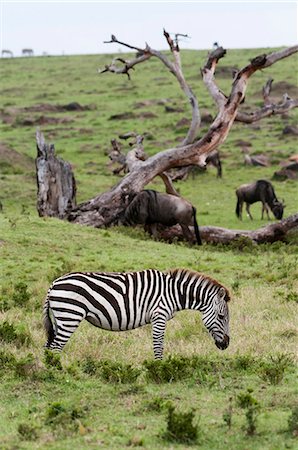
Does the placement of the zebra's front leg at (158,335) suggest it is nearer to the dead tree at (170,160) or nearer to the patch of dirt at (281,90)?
the dead tree at (170,160)

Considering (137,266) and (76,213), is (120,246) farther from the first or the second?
(76,213)

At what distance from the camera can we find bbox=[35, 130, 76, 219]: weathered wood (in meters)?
22.3

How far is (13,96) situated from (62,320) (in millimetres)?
49428

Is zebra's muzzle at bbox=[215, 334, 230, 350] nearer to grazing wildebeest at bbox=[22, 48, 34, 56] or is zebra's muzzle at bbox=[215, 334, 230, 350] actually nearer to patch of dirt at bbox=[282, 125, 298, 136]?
patch of dirt at bbox=[282, 125, 298, 136]

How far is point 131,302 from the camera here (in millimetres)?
Result: 10391

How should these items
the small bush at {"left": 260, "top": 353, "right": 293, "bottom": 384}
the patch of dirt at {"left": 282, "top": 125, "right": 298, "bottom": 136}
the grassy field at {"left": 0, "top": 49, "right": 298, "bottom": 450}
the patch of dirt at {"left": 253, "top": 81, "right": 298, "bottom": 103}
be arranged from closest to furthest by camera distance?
1. the grassy field at {"left": 0, "top": 49, "right": 298, "bottom": 450}
2. the small bush at {"left": 260, "top": 353, "right": 293, "bottom": 384}
3. the patch of dirt at {"left": 282, "top": 125, "right": 298, "bottom": 136}
4. the patch of dirt at {"left": 253, "top": 81, "right": 298, "bottom": 103}

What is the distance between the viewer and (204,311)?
10664 millimetres

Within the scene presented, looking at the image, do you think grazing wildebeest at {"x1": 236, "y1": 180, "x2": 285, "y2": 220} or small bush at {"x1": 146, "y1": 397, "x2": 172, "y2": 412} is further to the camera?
grazing wildebeest at {"x1": 236, "y1": 180, "x2": 285, "y2": 220}

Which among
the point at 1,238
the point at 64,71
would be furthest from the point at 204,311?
the point at 64,71

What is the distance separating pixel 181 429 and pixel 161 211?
604 inches

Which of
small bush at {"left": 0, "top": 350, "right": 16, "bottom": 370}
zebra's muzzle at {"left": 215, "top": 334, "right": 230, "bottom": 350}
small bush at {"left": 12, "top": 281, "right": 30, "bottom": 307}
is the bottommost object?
small bush at {"left": 12, "top": 281, "right": 30, "bottom": 307}

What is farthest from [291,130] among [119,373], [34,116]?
[119,373]

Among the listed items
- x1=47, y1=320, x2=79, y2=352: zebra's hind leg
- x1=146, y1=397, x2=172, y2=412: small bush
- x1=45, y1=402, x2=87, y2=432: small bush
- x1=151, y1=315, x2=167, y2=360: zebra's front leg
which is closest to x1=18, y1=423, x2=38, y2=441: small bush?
x1=45, y1=402, x2=87, y2=432: small bush

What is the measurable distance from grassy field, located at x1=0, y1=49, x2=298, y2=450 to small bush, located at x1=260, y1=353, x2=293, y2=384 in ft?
0.04
